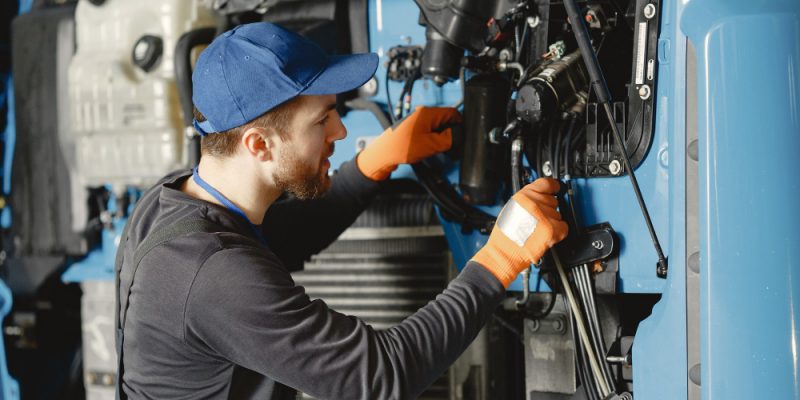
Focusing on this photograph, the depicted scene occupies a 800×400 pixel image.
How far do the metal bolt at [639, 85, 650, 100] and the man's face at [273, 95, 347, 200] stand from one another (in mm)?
675

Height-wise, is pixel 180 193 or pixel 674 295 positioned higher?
pixel 180 193

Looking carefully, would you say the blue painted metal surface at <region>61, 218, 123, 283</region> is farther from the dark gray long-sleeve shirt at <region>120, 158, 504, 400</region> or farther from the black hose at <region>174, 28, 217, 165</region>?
the dark gray long-sleeve shirt at <region>120, 158, 504, 400</region>

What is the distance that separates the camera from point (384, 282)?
2.43 meters

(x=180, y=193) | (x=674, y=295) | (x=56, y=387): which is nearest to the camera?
(x=674, y=295)

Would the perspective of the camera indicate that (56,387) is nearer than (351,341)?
No

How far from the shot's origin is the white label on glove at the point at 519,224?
1.75 m

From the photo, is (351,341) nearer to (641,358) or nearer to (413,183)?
(641,358)

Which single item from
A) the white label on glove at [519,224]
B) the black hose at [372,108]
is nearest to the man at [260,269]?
the white label on glove at [519,224]

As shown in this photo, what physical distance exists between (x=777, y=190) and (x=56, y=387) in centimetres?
278

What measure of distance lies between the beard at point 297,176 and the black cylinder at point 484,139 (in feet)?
1.39

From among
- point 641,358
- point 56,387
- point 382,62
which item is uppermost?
point 382,62

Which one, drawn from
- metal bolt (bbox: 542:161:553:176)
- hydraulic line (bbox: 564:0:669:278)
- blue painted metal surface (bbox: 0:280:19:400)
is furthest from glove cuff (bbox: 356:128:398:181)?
blue painted metal surface (bbox: 0:280:19:400)

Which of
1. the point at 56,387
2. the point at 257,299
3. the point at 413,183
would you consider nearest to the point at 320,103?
the point at 257,299

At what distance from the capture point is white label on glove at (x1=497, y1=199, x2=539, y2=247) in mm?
1747
